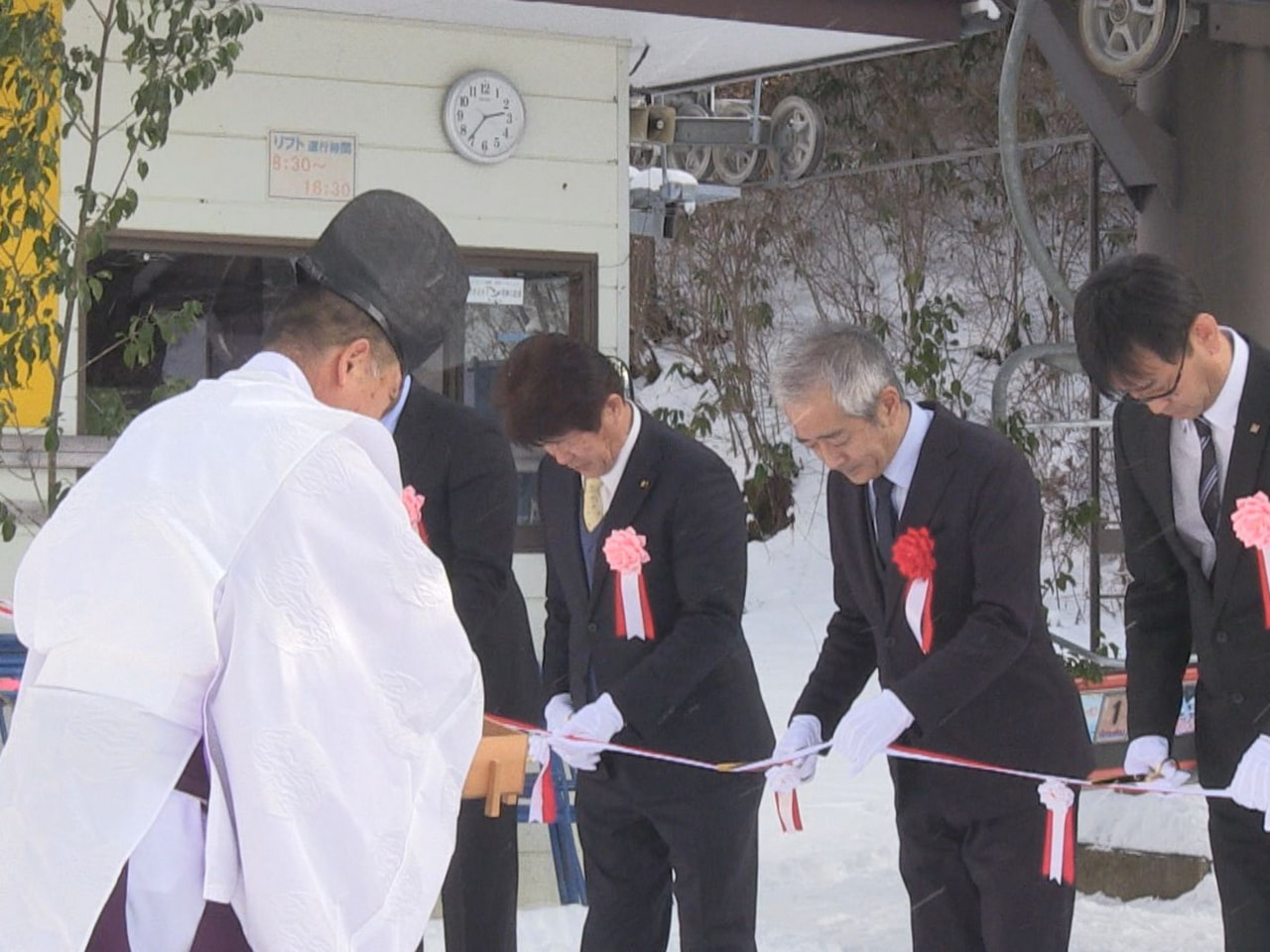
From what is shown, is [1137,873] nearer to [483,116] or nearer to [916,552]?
[916,552]

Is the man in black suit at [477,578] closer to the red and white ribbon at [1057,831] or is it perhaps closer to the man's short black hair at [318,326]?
the red and white ribbon at [1057,831]

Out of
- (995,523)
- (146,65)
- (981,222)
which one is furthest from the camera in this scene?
(981,222)

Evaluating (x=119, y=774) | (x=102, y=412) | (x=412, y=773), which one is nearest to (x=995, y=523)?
(x=412, y=773)

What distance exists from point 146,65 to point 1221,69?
3.79 metres

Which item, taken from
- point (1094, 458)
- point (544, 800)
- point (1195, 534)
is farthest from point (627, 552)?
point (1094, 458)

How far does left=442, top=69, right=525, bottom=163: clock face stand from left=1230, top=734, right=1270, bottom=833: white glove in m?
4.30

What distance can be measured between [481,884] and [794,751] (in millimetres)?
832

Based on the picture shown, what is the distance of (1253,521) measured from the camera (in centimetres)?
343

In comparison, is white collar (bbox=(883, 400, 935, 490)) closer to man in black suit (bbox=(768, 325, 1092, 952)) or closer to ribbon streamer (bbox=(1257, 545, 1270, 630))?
man in black suit (bbox=(768, 325, 1092, 952))

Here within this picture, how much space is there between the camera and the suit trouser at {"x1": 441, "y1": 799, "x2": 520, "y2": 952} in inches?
172

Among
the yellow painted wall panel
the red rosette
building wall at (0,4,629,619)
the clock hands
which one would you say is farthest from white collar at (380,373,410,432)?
the clock hands

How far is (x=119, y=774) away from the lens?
6.07ft

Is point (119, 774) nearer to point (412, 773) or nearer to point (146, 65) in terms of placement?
point (412, 773)

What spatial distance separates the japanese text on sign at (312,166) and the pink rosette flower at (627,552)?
3125 millimetres
